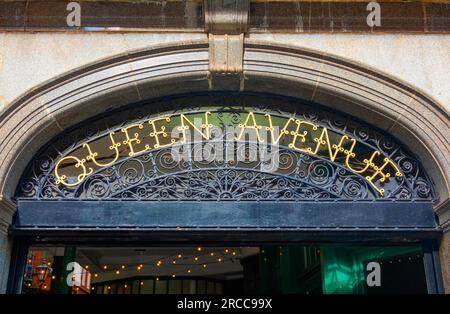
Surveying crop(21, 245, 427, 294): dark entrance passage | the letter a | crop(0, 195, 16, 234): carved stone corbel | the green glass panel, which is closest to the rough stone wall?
the letter a

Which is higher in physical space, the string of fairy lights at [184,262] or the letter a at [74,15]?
the letter a at [74,15]

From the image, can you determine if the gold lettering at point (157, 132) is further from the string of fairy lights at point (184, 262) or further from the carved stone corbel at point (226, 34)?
the string of fairy lights at point (184, 262)

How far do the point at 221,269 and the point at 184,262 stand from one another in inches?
33.0

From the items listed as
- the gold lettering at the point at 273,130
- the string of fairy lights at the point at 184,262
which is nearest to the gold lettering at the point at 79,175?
the gold lettering at the point at 273,130

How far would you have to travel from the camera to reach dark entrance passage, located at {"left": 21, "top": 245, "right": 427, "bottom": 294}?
6129 mm

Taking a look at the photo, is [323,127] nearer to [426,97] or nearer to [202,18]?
[426,97]

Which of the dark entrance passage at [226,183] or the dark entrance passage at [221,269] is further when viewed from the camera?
the dark entrance passage at [221,269]

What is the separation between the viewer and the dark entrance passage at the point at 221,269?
613 cm

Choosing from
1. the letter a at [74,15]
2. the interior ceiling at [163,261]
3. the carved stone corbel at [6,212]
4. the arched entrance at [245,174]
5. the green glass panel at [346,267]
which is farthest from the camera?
the interior ceiling at [163,261]

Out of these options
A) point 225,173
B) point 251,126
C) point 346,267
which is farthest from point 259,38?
point 346,267

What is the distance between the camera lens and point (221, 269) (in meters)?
10.5

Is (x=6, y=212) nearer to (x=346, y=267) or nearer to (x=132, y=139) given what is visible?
(x=132, y=139)
